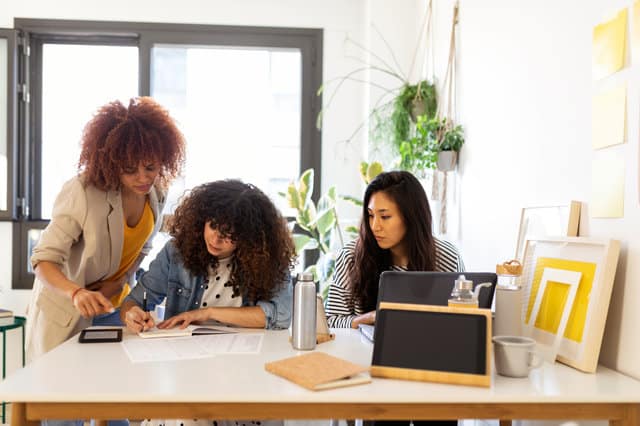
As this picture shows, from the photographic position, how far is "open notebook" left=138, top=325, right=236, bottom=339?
1.71 m

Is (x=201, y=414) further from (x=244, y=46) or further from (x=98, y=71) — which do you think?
(x=98, y=71)

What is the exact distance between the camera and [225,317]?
6.03 feet

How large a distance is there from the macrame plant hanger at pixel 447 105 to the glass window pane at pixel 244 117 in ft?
4.24

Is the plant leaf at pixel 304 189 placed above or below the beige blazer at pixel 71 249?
above

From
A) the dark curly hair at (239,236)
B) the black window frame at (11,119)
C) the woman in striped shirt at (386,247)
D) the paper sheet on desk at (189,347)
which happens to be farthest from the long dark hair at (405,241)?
the black window frame at (11,119)

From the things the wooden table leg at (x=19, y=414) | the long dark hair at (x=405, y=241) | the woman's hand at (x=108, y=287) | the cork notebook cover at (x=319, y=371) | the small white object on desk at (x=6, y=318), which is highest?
the long dark hair at (x=405, y=241)

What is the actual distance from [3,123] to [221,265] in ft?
8.63

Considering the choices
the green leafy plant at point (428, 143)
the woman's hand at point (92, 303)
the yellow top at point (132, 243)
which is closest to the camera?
the woman's hand at point (92, 303)

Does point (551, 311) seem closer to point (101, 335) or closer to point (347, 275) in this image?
point (347, 275)

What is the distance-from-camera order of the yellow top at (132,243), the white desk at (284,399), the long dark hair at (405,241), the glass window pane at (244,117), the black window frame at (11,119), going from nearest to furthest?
the white desk at (284,399)
the long dark hair at (405,241)
the yellow top at (132,243)
the black window frame at (11,119)
the glass window pane at (244,117)

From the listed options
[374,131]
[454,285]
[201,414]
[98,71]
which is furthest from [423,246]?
[98,71]

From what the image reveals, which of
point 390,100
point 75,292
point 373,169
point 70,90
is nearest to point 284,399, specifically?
point 75,292

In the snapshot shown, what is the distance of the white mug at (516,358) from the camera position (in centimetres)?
136

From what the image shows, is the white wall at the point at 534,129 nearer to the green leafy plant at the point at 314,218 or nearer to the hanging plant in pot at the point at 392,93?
the hanging plant in pot at the point at 392,93
